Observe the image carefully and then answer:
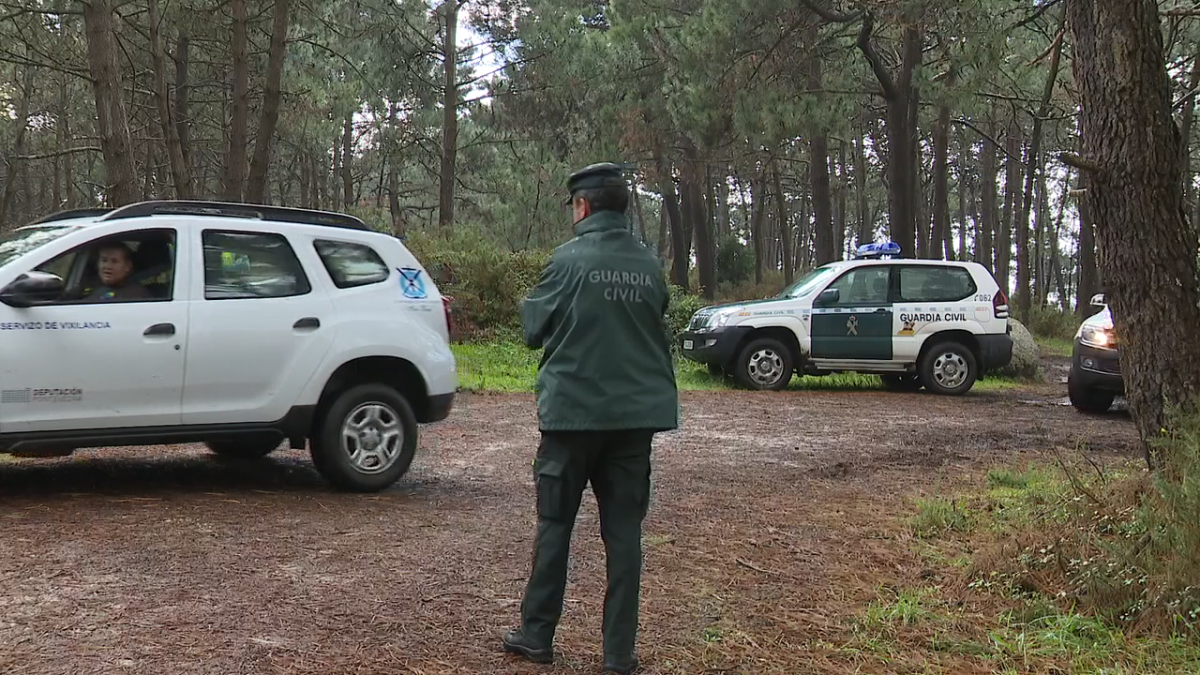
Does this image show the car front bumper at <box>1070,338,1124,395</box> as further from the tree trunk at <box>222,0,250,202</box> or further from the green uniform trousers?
the tree trunk at <box>222,0,250,202</box>

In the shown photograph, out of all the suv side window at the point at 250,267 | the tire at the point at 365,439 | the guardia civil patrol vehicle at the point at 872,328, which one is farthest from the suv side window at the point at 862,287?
the suv side window at the point at 250,267

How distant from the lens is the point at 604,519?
4164mm

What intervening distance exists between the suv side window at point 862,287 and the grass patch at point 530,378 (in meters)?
1.28

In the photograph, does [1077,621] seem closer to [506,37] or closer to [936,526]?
[936,526]

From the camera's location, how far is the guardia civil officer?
4.00m

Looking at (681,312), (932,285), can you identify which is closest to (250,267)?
(932,285)

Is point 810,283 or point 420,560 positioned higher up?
point 810,283

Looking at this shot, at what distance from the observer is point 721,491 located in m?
7.85

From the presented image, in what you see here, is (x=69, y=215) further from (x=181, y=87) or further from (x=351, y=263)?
(x=181, y=87)

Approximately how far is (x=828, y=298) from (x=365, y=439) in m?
8.96

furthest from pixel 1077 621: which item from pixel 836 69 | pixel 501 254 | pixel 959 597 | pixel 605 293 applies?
pixel 836 69

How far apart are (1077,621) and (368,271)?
4.93 meters

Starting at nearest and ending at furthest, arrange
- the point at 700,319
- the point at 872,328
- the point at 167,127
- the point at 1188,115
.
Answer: the point at 1188,115, the point at 872,328, the point at 700,319, the point at 167,127

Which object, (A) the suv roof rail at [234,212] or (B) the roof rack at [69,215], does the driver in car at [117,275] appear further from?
(B) the roof rack at [69,215]
